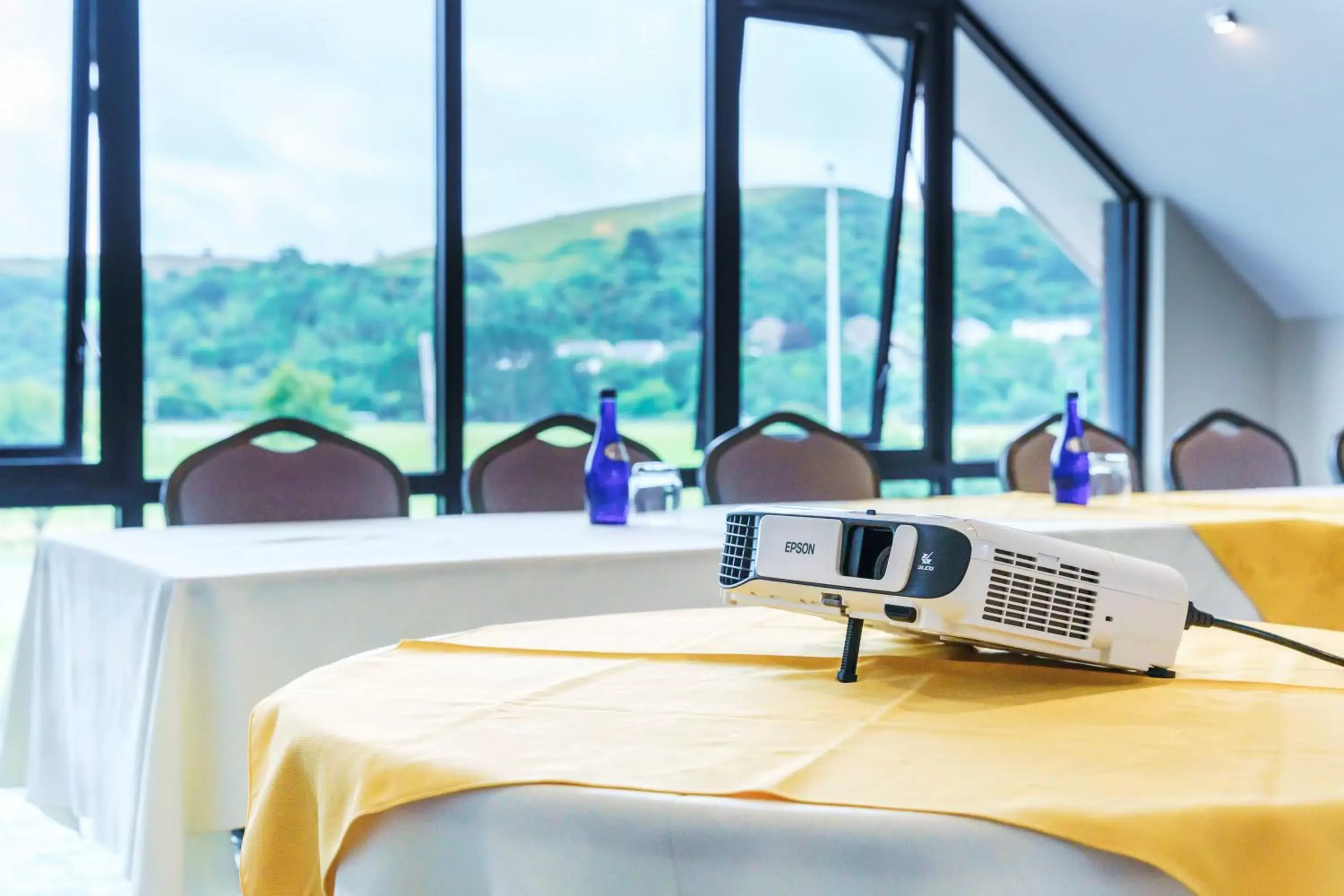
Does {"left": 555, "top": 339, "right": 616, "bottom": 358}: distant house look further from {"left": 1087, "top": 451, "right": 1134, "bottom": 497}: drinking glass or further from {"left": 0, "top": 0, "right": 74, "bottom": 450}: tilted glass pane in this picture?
{"left": 1087, "top": 451, "right": 1134, "bottom": 497}: drinking glass

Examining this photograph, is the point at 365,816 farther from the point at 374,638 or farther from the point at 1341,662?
the point at 374,638

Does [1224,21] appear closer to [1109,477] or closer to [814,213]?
[814,213]

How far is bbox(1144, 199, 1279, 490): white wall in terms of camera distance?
18.9ft

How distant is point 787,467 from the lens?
10.2 feet

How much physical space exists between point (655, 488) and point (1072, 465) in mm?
943

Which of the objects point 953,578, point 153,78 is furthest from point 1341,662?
point 153,78

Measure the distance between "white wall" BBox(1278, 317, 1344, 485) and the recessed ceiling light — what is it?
5.51 ft

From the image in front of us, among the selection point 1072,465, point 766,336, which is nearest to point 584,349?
point 766,336

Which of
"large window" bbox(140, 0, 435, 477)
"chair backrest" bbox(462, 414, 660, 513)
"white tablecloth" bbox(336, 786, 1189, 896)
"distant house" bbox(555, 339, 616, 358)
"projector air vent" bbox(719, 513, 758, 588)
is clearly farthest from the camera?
"distant house" bbox(555, 339, 616, 358)

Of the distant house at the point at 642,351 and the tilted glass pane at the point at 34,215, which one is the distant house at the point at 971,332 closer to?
the distant house at the point at 642,351

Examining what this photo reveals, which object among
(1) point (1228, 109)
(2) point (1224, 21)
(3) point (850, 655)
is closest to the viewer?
(3) point (850, 655)

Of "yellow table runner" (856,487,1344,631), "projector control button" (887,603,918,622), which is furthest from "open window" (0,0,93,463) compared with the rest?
"projector control button" (887,603,918,622)

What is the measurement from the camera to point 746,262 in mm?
5039

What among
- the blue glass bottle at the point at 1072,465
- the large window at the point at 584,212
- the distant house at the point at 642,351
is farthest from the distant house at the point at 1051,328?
the blue glass bottle at the point at 1072,465
